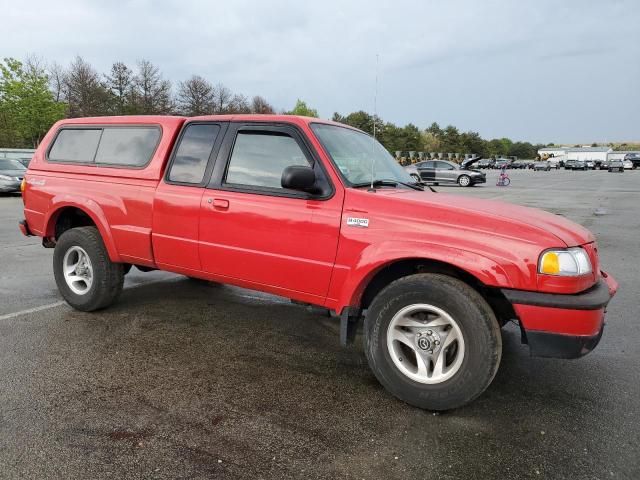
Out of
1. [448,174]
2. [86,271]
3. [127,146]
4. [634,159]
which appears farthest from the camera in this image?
[634,159]

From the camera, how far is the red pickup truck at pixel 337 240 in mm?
2762

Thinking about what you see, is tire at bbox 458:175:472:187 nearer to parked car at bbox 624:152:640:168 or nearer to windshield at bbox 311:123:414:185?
windshield at bbox 311:123:414:185

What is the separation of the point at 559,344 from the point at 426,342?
759mm

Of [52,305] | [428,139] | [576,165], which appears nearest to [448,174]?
[52,305]

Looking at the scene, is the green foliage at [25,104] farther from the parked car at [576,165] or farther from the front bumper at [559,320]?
the parked car at [576,165]

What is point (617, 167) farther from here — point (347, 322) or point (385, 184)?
point (347, 322)

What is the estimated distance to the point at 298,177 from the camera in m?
3.14

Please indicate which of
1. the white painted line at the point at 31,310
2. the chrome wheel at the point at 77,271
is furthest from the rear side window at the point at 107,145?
the white painted line at the point at 31,310

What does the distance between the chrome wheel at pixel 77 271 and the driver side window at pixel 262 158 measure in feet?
6.48

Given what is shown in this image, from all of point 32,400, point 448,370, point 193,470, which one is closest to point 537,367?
point 448,370

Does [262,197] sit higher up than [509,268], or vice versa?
[262,197]

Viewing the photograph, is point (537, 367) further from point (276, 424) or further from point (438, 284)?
point (276, 424)

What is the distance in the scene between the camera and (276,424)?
2773mm

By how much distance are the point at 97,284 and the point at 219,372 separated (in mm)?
1848
